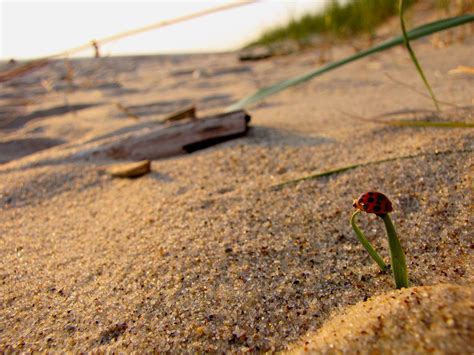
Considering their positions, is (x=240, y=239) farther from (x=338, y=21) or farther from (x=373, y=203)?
(x=338, y=21)

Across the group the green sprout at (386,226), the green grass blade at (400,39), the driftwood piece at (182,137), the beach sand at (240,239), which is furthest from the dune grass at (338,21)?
the green sprout at (386,226)

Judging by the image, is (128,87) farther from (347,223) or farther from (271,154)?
(347,223)

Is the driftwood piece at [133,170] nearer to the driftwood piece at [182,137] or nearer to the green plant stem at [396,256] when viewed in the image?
the driftwood piece at [182,137]

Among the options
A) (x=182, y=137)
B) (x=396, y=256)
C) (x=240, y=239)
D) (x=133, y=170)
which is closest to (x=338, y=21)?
(x=182, y=137)

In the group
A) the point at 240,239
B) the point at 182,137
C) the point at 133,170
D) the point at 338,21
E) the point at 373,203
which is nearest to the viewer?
the point at 373,203

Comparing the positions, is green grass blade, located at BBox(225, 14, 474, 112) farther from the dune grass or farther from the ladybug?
the dune grass

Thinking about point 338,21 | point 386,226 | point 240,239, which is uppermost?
point 338,21
